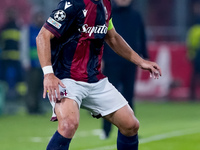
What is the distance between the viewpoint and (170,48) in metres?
18.0

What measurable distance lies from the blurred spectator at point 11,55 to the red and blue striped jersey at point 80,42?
9.84 meters

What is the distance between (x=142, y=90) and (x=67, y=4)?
1228 cm

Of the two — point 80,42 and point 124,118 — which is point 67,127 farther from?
point 80,42

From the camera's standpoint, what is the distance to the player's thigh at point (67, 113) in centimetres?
568

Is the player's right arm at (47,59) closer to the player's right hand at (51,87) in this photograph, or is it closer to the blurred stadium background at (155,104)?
the player's right hand at (51,87)

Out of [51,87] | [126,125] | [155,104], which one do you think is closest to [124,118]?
[126,125]

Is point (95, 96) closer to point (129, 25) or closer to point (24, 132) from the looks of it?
point (129, 25)

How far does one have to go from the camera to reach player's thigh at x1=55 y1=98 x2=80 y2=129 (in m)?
5.68

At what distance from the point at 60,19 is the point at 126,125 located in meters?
1.23

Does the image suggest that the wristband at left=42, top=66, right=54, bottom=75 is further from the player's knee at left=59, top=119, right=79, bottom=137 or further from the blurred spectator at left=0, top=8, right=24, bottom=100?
the blurred spectator at left=0, top=8, right=24, bottom=100

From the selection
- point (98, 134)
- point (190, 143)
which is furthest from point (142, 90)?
point (190, 143)

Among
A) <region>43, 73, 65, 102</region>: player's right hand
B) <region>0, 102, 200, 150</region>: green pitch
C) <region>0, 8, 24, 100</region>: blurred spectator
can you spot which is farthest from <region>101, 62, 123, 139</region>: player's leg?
<region>0, 8, 24, 100</region>: blurred spectator

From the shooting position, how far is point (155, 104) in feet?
56.0

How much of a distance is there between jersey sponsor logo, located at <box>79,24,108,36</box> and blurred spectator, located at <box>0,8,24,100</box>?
976cm
